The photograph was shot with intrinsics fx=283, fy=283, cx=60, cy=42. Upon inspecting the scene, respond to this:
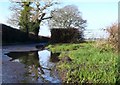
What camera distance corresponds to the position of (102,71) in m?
7.69

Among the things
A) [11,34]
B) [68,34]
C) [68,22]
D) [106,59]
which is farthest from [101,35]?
[11,34]

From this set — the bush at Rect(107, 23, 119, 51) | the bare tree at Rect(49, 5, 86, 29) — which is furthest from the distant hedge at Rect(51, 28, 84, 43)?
the bush at Rect(107, 23, 119, 51)

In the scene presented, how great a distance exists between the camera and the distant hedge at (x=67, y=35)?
955 inches

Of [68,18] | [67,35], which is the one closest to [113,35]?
[67,35]

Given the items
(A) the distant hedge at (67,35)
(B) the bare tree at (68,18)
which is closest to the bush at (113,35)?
(A) the distant hedge at (67,35)

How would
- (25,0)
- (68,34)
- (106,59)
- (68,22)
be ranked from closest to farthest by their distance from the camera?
(106,59) < (68,34) < (68,22) < (25,0)

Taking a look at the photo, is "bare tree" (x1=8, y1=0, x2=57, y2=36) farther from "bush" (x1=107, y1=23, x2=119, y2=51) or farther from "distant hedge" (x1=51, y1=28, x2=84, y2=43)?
"bush" (x1=107, y1=23, x2=119, y2=51)

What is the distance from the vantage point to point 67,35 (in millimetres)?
24438

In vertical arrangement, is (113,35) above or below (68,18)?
below

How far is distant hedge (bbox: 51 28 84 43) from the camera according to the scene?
2427cm

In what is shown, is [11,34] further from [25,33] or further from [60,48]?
[60,48]

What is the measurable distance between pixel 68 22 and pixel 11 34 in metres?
6.38

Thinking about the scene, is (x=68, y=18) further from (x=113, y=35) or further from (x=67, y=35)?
(x=113, y=35)

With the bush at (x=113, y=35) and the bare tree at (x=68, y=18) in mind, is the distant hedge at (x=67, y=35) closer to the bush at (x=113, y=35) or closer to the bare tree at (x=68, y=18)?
the bare tree at (x=68, y=18)
